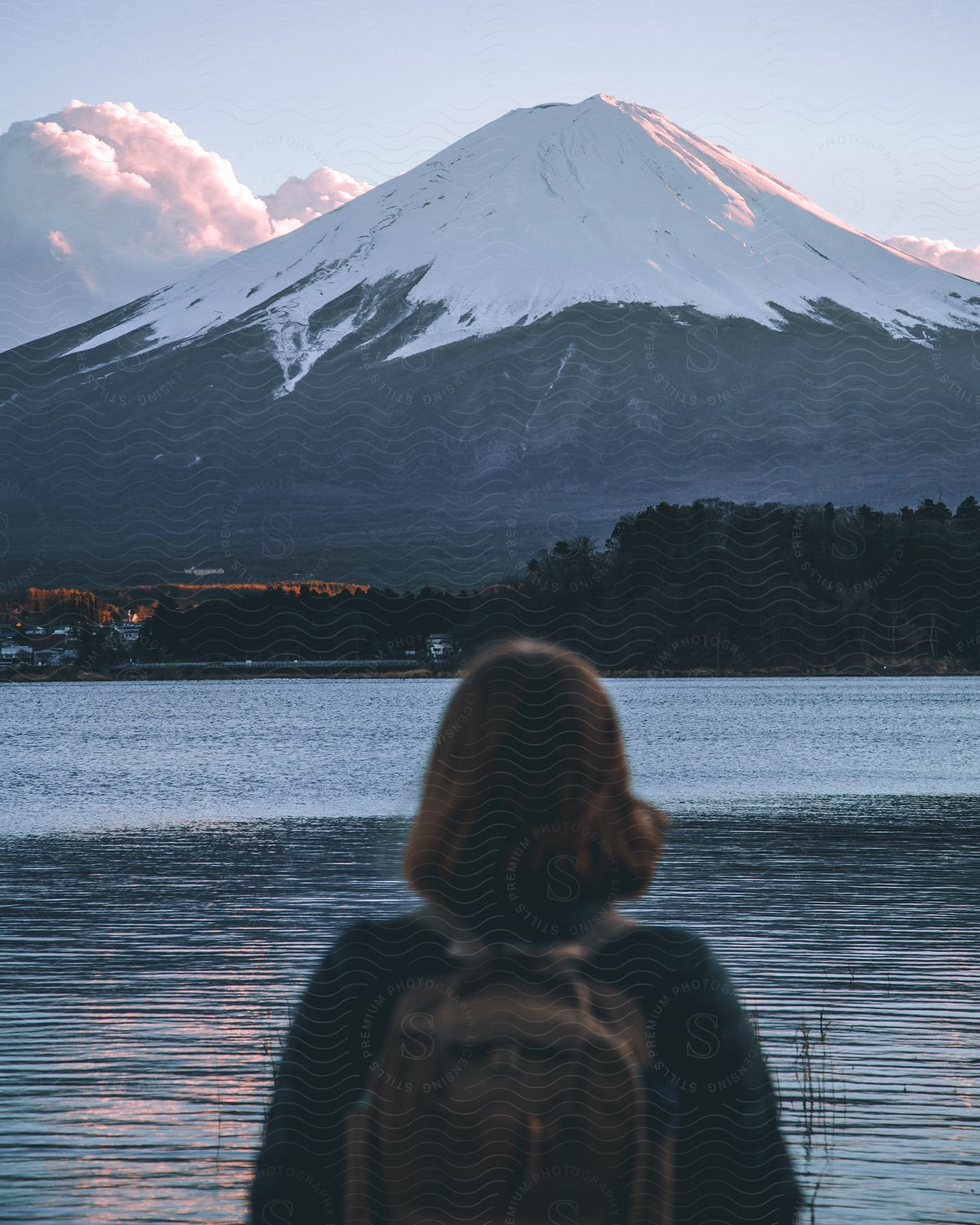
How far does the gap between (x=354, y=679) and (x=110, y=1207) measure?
564 feet

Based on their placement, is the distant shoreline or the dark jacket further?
the distant shoreline

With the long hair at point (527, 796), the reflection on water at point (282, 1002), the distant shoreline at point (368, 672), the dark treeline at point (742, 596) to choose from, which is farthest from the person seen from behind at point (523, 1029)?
the distant shoreline at point (368, 672)

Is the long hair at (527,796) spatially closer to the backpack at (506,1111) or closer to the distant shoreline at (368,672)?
the backpack at (506,1111)

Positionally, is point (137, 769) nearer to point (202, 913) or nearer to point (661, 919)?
point (202, 913)

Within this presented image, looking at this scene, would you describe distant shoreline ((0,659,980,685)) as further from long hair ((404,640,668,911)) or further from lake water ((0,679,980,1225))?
long hair ((404,640,668,911))

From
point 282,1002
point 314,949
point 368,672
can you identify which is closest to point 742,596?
point 368,672

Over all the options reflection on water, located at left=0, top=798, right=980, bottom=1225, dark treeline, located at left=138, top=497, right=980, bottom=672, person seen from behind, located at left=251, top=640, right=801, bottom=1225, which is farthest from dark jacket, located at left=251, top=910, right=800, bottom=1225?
dark treeline, located at left=138, top=497, right=980, bottom=672

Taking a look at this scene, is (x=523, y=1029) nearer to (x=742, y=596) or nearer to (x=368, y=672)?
(x=742, y=596)

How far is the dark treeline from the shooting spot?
12325 centimetres

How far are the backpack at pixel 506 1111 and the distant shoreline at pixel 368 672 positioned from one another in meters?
135

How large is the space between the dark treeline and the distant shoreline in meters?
0.74

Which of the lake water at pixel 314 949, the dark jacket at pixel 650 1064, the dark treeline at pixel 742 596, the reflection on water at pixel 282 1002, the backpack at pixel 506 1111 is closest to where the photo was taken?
the backpack at pixel 506 1111

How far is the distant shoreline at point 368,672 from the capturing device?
14038 cm

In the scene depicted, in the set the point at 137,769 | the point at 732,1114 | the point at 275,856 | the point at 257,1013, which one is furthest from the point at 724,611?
the point at 732,1114
